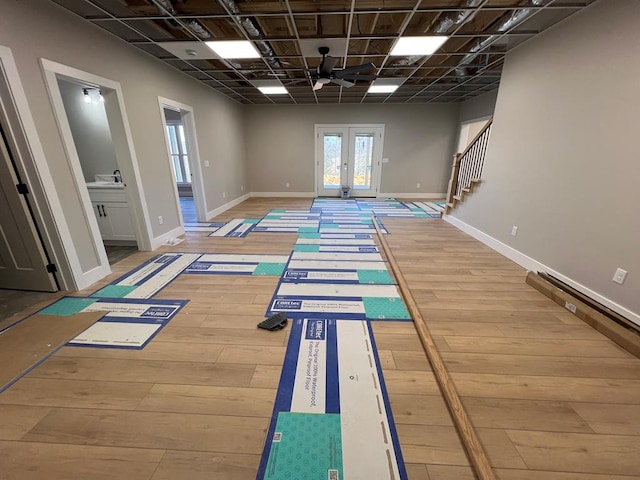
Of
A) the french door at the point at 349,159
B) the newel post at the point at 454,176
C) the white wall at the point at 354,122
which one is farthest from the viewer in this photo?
the french door at the point at 349,159

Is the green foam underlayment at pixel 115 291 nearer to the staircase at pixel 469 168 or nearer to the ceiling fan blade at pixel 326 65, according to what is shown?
the ceiling fan blade at pixel 326 65

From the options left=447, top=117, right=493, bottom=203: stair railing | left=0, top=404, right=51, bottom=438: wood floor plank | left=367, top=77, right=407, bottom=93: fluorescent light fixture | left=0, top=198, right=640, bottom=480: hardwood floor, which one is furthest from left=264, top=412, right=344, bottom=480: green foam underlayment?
left=367, top=77, right=407, bottom=93: fluorescent light fixture

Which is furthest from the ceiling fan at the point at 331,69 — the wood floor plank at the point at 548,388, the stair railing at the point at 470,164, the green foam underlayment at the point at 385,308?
the wood floor plank at the point at 548,388

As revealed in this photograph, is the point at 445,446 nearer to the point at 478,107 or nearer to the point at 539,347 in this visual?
the point at 539,347

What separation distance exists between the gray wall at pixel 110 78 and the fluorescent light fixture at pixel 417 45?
11.4 feet

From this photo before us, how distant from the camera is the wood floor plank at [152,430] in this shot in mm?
1294

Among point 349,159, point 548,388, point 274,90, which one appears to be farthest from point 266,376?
point 349,159

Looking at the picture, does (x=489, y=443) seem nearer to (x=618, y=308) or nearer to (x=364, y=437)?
(x=364, y=437)

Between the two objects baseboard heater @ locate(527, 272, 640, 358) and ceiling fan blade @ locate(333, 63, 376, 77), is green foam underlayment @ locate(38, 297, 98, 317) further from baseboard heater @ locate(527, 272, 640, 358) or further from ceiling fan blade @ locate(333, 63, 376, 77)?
baseboard heater @ locate(527, 272, 640, 358)

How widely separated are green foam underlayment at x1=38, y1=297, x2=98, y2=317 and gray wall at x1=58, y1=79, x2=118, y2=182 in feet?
9.07

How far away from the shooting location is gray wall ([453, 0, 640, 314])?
2166 mm

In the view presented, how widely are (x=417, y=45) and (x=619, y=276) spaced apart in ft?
10.8

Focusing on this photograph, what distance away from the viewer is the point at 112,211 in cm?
379

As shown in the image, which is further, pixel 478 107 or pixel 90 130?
pixel 478 107
